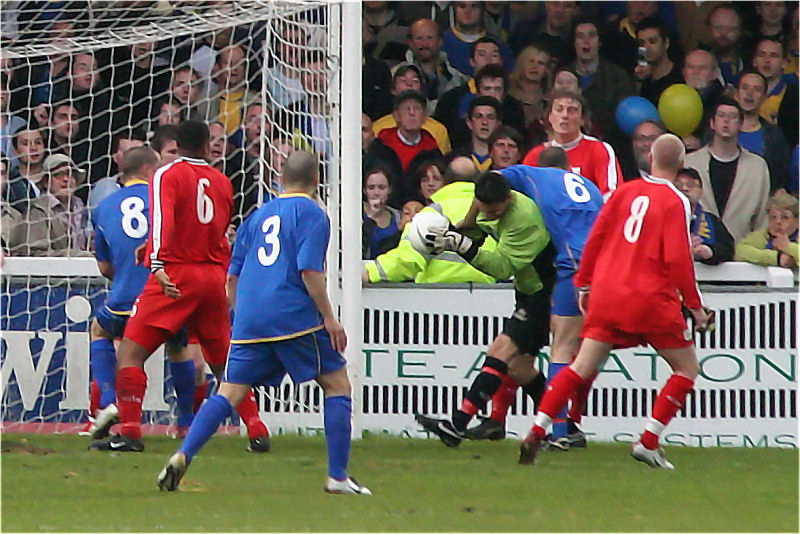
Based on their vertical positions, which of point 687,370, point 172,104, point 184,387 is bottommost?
point 184,387

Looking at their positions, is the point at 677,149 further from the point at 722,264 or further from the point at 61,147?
the point at 61,147

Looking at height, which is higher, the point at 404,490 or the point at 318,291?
the point at 318,291

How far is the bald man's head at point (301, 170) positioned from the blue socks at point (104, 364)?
302cm

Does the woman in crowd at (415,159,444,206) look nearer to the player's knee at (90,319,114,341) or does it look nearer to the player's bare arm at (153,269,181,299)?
the player's knee at (90,319,114,341)

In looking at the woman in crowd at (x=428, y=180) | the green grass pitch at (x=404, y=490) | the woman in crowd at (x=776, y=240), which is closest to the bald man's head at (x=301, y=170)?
the green grass pitch at (x=404, y=490)

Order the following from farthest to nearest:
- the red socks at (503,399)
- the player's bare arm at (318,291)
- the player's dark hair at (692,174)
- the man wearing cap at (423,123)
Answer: the man wearing cap at (423,123), the player's dark hair at (692,174), the red socks at (503,399), the player's bare arm at (318,291)

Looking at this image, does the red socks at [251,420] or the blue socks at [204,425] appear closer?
the blue socks at [204,425]

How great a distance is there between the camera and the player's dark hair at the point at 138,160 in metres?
9.79

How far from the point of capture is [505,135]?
12086 millimetres

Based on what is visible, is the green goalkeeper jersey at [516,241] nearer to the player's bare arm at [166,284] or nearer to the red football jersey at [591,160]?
the red football jersey at [591,160]

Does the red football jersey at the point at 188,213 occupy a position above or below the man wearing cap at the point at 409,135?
below

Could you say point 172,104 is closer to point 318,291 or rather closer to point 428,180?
point 428,180

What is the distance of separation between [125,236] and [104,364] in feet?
3.10

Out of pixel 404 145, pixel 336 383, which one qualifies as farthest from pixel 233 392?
pixel 404 145
